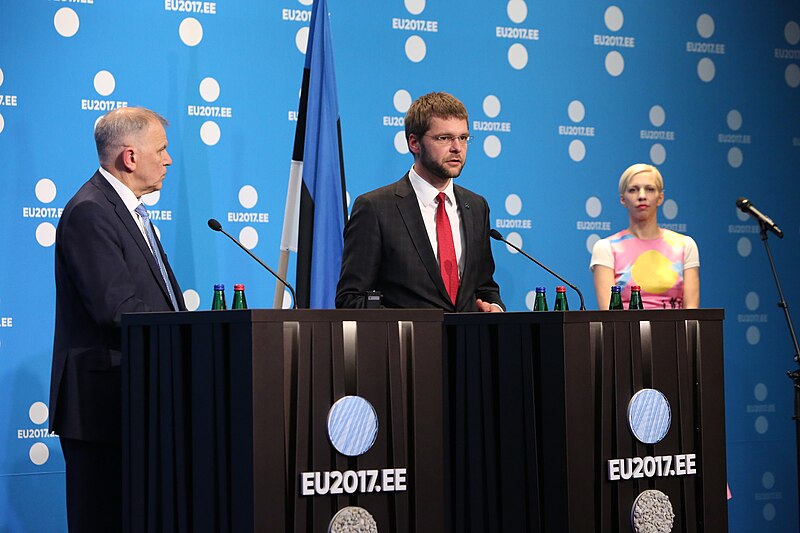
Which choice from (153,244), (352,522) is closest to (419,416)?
Answer: (352,522)

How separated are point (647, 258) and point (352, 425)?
2.57 meters

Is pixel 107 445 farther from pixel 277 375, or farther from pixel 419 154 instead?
pixel 419 154

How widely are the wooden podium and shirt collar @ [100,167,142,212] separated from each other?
817 millimetres

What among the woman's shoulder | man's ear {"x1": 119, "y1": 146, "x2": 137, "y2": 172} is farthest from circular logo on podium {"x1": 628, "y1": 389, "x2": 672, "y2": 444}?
the woman's shoulder

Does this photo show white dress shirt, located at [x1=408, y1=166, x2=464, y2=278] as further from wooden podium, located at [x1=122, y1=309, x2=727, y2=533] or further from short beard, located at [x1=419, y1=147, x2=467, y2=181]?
wooden podium, located at [x1=122, y1=309, x2=727, y2=533]

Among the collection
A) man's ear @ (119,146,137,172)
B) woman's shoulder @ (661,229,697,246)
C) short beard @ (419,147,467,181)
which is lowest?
woman's shoulder @ (661,229,697,246)

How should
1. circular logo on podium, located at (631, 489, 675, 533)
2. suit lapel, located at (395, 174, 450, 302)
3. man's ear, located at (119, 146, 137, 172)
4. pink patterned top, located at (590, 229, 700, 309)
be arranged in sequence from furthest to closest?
1. pink patterned top, located at (590, 229, 700, 309)
2. suit lapel, located at (395, 174, 450, 302)
3. man's ear, located at (119, 146, 137, 172)
4. circular logo on podium, located at (631, 489, 675, 533)

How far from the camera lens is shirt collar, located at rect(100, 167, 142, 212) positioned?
2918 millimetres

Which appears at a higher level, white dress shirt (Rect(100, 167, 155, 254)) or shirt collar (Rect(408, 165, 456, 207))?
shirt collar (Rect(408, 165, 456, 207))

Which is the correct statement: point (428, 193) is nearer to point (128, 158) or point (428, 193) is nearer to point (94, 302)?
point (128, 158)

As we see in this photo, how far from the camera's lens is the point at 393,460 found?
1981 mm

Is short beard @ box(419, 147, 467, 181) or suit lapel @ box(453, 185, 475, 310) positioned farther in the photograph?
short beard @ box(419, 147, 467, 181)

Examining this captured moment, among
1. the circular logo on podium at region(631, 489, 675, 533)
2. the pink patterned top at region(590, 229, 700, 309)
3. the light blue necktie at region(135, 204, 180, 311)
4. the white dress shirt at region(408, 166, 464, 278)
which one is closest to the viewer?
the circular logo on podium at region(631, 489, 675, 533)

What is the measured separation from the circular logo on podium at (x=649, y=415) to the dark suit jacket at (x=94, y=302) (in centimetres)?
129
